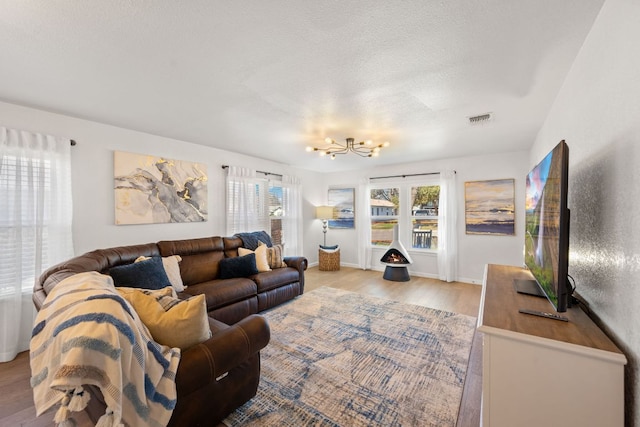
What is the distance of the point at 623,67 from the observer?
1114 millimetres

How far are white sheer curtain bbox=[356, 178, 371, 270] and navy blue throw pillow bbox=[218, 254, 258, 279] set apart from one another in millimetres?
2998

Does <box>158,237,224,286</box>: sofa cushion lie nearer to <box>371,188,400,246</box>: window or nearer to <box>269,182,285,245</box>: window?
<box>269,182,285,245</box>: window

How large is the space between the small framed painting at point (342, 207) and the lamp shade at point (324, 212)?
1.29 ft

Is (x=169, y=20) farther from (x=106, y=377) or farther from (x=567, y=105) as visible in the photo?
(x=567, y=105)

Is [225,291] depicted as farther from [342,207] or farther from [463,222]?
[463,222]

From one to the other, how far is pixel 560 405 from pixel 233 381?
1.68 meters

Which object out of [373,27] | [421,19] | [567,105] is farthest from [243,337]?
[567,105]

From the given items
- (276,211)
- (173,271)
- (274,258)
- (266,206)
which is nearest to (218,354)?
(173,271)

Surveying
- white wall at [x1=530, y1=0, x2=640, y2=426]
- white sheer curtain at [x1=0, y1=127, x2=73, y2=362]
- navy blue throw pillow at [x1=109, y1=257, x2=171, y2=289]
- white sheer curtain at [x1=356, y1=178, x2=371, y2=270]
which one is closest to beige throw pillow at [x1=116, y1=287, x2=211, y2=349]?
navy blue throw pillow at [x1=109, y1=257, x2=171, y2=289]

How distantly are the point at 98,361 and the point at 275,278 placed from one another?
2602mm

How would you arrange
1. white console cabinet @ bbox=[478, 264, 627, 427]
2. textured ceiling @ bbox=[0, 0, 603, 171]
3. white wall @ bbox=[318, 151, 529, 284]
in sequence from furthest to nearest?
white wall @ bbox=[318, 151, 529, 284]
textured ceiling @ bbox=[0, 0, 603, 171]
white console cabinet @ bbox=[478, 264, 627, 427]

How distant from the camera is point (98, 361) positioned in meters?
0.89

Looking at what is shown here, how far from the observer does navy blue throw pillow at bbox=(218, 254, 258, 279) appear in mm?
3365

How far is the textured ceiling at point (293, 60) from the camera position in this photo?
4.35 feet
